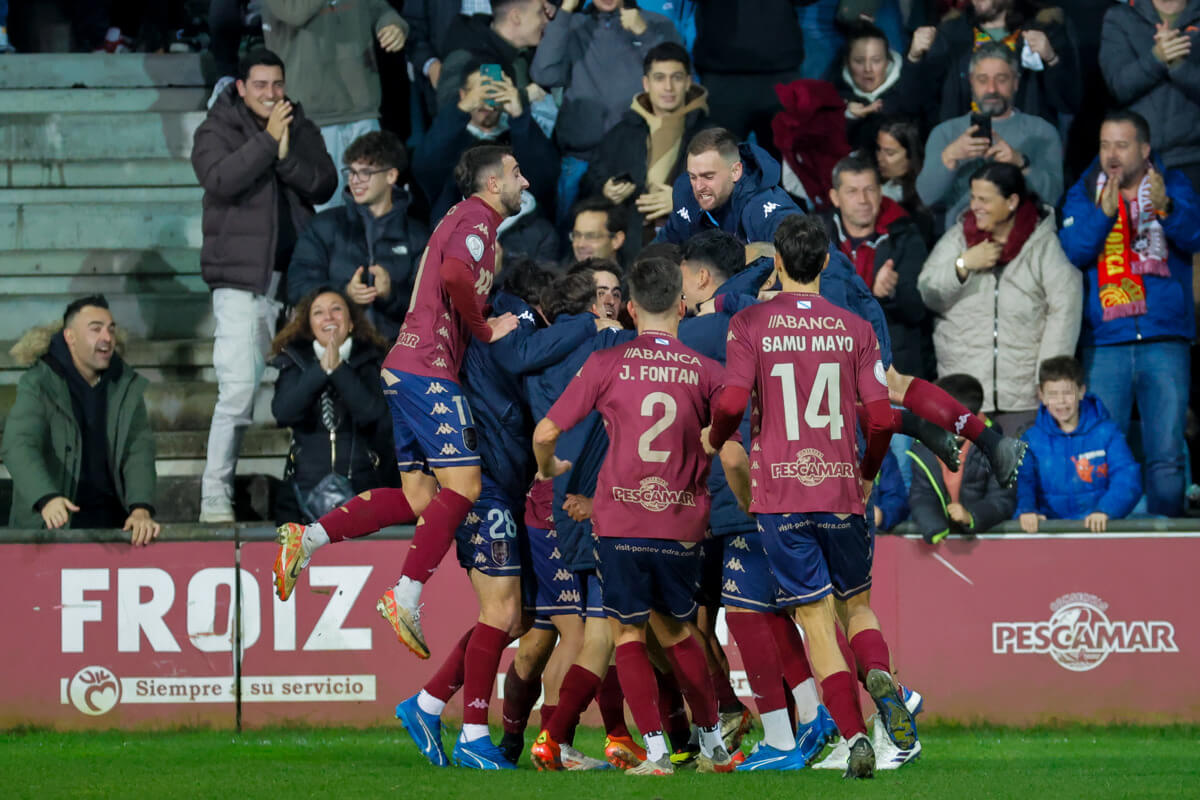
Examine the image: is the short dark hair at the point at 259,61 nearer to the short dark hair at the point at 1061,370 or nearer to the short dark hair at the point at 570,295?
the short dark hair at the point at 570,295

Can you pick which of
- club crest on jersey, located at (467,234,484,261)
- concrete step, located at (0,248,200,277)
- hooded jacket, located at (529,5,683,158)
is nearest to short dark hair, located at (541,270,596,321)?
club crest on jersey, located at (467,234,484,261)

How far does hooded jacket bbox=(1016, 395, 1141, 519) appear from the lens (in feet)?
32.6

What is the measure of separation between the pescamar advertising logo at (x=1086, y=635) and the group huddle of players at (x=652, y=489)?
75.0 inches

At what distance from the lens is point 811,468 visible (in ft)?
22.6

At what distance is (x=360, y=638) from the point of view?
9.72m

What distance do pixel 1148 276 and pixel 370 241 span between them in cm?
509

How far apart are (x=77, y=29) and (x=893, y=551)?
31.3 feet

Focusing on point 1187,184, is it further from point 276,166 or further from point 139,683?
point 139,683

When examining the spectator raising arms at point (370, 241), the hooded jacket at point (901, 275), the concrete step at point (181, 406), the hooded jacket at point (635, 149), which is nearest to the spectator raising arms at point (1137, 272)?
the hooded jacket at point (901, 275)

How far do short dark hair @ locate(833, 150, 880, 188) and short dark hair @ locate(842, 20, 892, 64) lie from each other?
1.26 meters

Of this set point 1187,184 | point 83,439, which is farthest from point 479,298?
point 1187,184

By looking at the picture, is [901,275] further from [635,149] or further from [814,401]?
[814,401]

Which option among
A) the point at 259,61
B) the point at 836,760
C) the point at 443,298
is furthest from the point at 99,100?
the point at 836,760

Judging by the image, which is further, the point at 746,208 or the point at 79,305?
the point at 79,305
